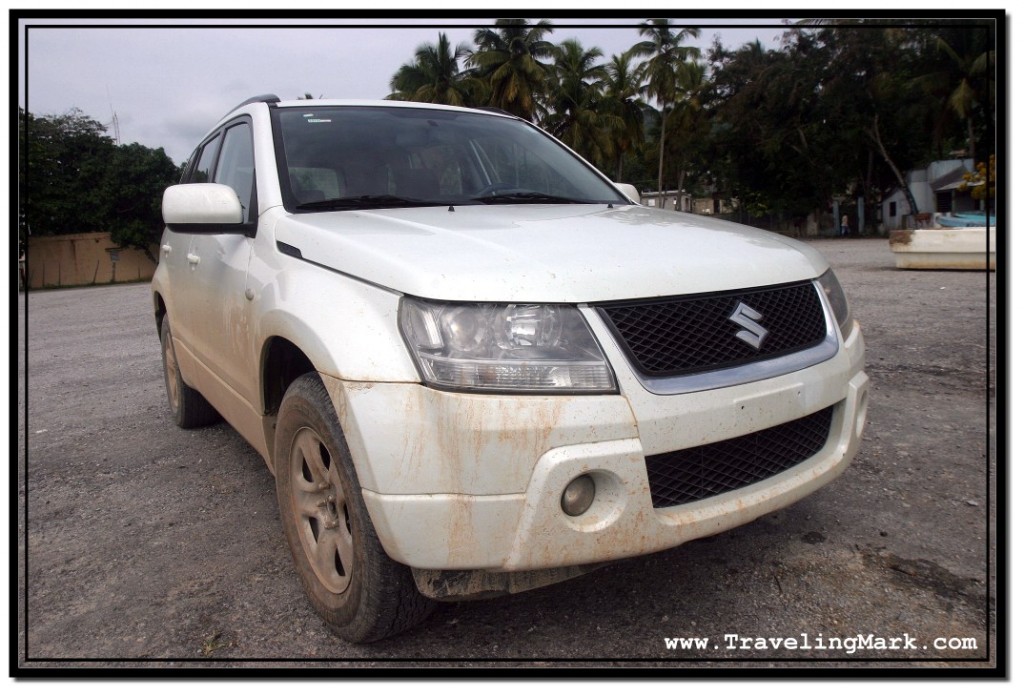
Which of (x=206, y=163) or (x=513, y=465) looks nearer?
(x=513, y=465)

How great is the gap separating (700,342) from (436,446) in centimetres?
75

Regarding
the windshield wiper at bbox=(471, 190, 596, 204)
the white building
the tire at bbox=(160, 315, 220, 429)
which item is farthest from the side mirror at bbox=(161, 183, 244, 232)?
the white building

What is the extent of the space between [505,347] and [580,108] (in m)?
39.2

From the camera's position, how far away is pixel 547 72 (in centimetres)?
3041

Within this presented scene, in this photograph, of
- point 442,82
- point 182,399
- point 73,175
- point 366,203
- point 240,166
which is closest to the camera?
point 366,203

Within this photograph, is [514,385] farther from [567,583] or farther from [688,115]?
[688,115]

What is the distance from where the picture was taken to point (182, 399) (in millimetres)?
4293

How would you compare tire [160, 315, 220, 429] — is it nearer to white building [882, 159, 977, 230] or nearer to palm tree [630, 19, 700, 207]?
palm tree [630, 19, 700, 207]

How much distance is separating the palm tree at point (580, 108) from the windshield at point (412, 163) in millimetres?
32761

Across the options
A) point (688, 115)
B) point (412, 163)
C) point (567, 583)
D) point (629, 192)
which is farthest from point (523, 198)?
point (688, 115)

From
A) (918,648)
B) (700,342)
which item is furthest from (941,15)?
(918,648)

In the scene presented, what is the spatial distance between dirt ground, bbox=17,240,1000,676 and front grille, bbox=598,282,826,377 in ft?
2.66

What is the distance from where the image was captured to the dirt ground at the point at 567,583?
2125 mm

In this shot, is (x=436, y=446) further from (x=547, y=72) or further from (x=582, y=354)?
(x=547, y=72)
